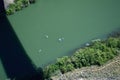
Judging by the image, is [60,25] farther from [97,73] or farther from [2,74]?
[97,73]

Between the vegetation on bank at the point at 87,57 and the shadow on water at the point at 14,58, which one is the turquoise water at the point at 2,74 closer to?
the shadow on water at the point at 14,58

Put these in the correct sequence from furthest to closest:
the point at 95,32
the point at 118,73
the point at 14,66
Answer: the point at 95,32 → the point at 14,66 → the point at 118,73

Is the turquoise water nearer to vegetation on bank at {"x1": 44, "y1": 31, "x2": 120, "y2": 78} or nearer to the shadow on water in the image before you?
the shadow on water

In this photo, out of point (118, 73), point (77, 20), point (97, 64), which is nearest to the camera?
point (118, 73)

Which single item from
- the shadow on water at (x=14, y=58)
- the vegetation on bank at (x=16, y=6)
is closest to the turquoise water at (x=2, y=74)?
the shadow on water at (x=14, y=58)

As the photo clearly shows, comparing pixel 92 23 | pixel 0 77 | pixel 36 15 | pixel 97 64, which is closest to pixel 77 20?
pixel 92 23

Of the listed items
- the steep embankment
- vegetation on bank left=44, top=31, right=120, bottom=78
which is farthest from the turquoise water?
the steep embankment

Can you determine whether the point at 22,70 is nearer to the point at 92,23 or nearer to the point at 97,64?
the point at 97,64
